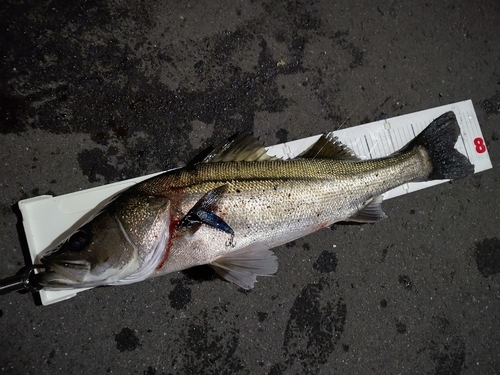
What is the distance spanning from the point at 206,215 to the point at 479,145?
8.10 feet

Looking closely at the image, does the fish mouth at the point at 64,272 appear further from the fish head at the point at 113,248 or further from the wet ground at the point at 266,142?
the wet ground at the point at 266,142

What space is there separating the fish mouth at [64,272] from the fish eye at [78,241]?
0.06 metres

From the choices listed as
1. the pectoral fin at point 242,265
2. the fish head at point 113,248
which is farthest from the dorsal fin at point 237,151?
the pectoral fin at point 242,265

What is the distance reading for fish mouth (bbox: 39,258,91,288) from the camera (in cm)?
182

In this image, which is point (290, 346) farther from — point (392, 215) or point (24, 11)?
point (24, 11)

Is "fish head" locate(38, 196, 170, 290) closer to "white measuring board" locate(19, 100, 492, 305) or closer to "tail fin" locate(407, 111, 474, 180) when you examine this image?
"white measuring board" locate(19, 100, 492, 305)

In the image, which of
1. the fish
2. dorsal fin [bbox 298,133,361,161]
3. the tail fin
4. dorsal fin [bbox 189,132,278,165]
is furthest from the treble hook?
the tail fin

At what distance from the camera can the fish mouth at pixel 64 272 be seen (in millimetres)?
1824

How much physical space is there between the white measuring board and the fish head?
1.17 ft

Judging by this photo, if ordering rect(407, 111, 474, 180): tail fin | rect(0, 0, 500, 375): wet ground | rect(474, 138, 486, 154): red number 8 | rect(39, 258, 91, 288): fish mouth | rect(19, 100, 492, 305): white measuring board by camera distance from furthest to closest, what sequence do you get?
rect(474, 138, 486, 154): red number 8
rect(407, 111, 474, 180): tail fin
rect(0, 0, 500, 375): wet ground
rect(19, 100, 492, 305): white measuring board
rect(39, 258, 91, 288): fish mouth

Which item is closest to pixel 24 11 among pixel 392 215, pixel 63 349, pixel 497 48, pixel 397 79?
pixel 63 349

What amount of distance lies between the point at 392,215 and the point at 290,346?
124 centimetres

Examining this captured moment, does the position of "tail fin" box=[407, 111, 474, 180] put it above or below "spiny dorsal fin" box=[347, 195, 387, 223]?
above

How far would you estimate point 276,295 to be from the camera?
106 inches
